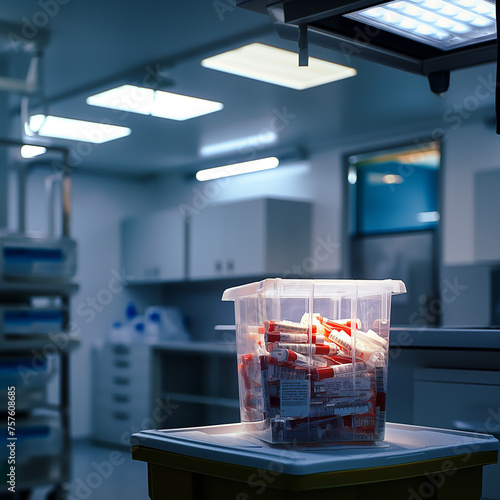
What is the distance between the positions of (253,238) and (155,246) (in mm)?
1265

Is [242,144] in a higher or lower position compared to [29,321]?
higher

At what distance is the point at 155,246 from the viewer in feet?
21.3

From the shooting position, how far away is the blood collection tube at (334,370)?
0.98 m

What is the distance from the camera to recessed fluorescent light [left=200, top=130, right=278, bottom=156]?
544cm

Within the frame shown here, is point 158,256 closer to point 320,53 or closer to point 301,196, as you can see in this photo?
point 301,196

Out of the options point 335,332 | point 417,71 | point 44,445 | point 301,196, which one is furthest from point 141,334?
point 335,332

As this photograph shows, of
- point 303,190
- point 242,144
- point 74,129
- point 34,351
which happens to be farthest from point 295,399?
point 303,190

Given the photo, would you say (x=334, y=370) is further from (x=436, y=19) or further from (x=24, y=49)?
(x=24, y=49)

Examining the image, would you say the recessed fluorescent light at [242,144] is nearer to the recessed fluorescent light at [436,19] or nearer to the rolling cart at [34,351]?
the rolling cart at [34,351]

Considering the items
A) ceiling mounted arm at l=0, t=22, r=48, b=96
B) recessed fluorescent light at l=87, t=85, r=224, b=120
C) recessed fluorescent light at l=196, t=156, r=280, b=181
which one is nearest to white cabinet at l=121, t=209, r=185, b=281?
recessed fluorescent light at l=196, t=156, r=280, b=181

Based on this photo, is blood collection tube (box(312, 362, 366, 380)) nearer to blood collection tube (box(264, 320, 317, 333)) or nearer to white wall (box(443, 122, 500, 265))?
blood collection tube (box(264, 320, 317, 333))

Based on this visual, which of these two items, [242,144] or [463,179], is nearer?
[463,179]

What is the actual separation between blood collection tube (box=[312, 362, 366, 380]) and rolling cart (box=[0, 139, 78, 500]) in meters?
2.23

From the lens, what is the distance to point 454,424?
1557 mm
